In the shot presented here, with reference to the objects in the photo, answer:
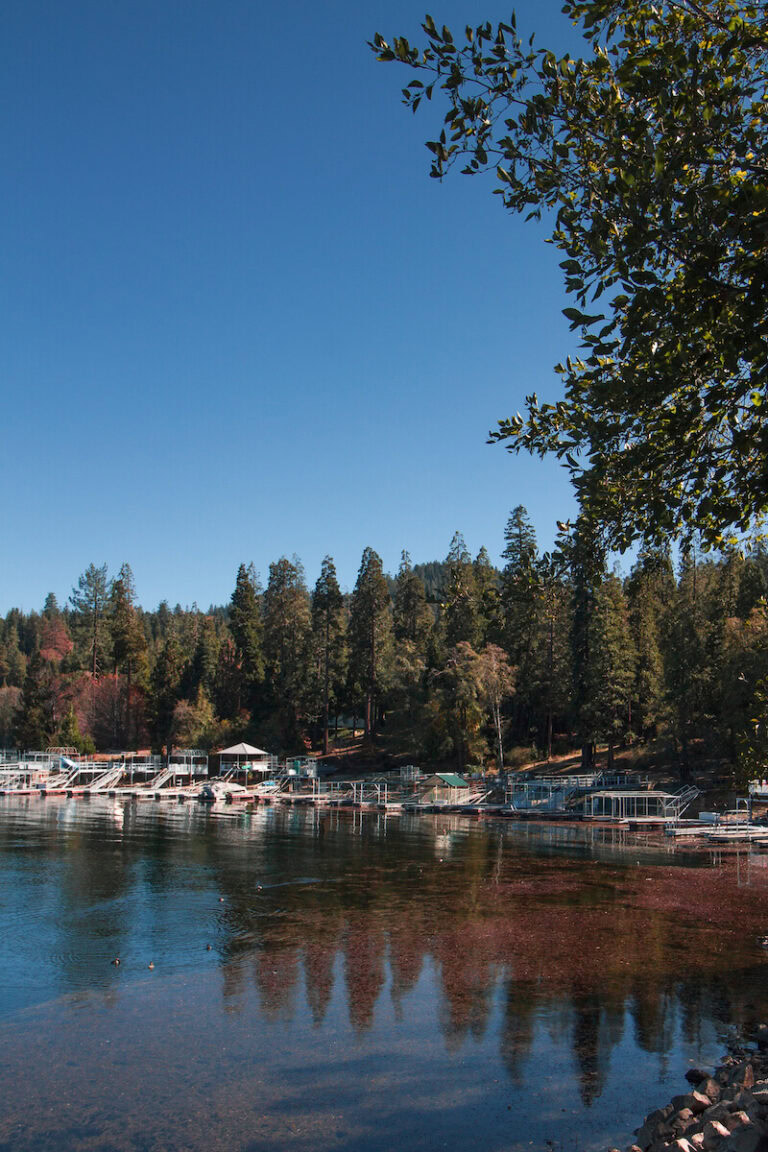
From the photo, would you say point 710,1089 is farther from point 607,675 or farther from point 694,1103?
point 607,675

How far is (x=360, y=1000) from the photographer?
14758 mm

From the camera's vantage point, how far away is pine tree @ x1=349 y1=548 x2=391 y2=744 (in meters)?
82.9

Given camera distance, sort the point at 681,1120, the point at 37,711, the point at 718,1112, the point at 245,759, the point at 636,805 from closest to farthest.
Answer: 1. the point at 718,1112
2. the point at 681,1120
3. the point at 636,805
4. the point at 245,759
5. the point at 37,711

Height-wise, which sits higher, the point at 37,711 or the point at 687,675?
the point at 687,675

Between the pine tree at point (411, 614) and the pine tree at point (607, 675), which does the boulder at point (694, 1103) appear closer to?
the pine tree at point (607, 675)

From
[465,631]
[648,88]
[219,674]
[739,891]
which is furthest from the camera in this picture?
[219,674]

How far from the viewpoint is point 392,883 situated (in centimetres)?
2784

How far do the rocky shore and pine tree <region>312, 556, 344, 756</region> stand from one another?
72.9 metres

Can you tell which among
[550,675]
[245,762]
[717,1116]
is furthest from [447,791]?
[717,1116]

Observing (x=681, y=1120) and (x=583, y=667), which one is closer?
(x=681, y=1120)

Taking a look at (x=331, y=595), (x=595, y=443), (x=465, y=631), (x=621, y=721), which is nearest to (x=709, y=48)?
(x=595, y=443)

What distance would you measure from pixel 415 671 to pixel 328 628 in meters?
12.5

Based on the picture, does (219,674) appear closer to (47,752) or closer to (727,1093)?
(47,752)

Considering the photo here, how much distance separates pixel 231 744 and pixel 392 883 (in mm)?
60130
